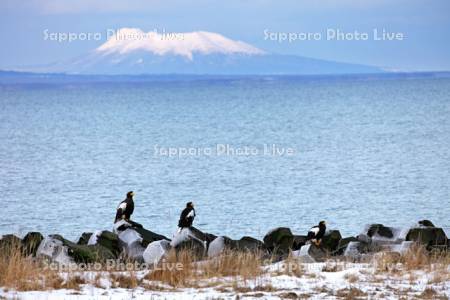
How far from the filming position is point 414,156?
5909 centimetres

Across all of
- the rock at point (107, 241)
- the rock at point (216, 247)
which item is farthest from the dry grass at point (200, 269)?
the rock at point (107, 241)

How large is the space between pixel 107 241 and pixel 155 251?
2.47 m

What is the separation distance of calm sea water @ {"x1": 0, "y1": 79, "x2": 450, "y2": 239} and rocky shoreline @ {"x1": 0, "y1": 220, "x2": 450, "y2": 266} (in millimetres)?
8815

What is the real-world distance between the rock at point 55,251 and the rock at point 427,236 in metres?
6.84

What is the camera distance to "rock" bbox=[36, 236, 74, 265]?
16.5m

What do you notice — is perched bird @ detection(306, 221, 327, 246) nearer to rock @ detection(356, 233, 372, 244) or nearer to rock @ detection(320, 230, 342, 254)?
rock @ detection(320, 230, 342, 254)

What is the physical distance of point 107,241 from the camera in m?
18.7

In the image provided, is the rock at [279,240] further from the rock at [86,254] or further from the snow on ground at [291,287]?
the snow on ground at [291,287]

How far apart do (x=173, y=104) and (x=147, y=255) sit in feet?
478

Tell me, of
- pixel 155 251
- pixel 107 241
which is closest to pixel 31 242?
pixel 107 241

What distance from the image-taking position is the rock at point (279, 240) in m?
19.7

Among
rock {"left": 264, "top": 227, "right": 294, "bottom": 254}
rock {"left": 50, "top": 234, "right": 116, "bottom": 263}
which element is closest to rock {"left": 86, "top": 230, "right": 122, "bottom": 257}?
rock {"left": 50, "top": 234, "right": 116, "bottom": 263}

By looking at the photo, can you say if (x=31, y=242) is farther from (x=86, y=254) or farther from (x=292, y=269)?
(x=292, y=269)

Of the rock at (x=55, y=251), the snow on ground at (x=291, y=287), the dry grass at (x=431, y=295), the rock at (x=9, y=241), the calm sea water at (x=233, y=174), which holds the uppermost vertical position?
the calm sea water at (x=233, y=174)
